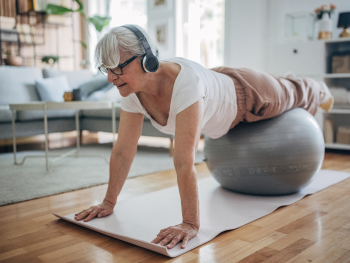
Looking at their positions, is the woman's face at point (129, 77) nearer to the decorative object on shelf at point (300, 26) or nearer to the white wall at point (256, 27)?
the decorative object on shelf at point (300, 26)

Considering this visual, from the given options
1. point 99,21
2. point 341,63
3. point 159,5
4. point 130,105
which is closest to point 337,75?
point 341,63

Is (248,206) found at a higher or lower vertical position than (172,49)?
lower

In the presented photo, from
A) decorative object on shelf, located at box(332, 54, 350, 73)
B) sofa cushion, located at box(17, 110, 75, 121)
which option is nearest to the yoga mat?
decorative object on shelf, located at box(332, 54, 350, 73)

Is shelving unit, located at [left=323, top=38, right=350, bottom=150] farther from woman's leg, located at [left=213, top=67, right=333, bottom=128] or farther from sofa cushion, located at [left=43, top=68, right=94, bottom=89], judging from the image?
sofa cushion, located at [left=43, top=68, right=94, bottom=89]

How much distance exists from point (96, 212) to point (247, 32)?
3.02m

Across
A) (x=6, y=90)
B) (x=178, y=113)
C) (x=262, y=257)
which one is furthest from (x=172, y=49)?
(x=262, y=257)

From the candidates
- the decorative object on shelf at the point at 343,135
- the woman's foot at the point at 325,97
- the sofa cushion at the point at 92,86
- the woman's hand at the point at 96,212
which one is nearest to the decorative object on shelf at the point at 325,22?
the decorative object on shelf at the point at 343,135

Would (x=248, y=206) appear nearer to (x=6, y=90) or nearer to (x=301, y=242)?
(x=301, y=242)

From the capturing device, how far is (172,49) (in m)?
4.52

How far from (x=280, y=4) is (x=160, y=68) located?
2921 millimetres

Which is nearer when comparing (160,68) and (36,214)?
(160,68)

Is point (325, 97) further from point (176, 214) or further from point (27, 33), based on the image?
point (27, 33)

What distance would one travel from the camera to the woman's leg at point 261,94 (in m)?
1.54

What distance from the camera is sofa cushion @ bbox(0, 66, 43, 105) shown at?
328cm
